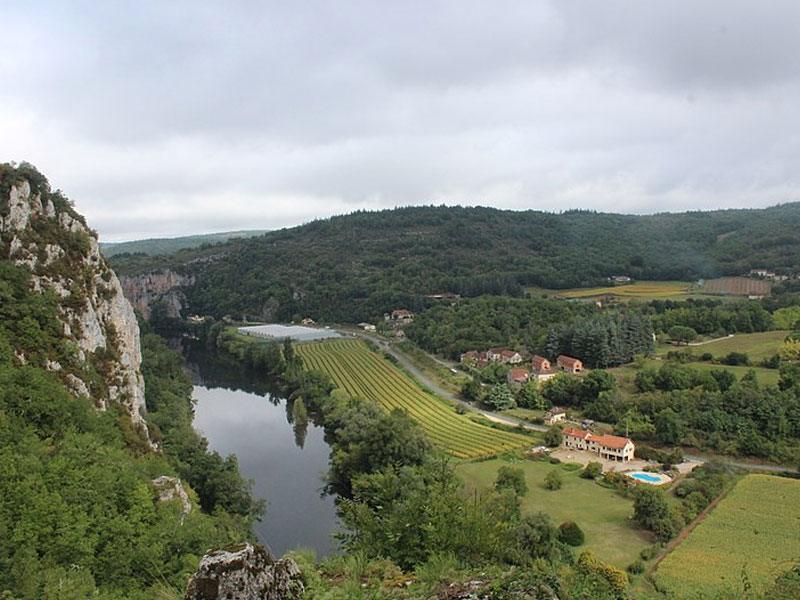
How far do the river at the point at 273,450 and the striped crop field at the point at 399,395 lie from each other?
5899 millimetres

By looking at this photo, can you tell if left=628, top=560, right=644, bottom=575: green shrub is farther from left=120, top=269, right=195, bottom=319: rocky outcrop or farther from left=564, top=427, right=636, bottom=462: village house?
left=120, top=269, right=195, bottom=319: rocky outcrop

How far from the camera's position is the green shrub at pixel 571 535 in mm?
21469

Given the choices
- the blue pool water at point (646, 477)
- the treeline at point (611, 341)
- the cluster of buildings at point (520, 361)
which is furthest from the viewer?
the treeline at point (611, 341)

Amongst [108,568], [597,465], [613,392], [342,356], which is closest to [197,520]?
[108,568]

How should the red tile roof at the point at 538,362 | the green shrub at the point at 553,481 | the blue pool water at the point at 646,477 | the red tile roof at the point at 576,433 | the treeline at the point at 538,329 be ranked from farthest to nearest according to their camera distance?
the treeline at the point at 538,329
the red tile roof at the point at 538,362
the red tile roof at the point at 576,433
the blue pool water at the point at 646,477
the green shrub at the point at 553,481

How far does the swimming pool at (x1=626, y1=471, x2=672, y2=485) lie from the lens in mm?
27766

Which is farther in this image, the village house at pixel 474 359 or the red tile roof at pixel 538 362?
the village house at pixel 474 359

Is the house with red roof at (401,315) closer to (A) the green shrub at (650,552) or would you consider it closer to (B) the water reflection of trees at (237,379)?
(B) the water reflection of trees at (237,379)

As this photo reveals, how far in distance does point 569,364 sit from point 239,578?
4799cm

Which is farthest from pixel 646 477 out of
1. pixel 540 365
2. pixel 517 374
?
pixel 540 365

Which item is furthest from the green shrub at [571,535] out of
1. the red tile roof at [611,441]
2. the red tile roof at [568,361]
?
the red tile roof at [568,361]

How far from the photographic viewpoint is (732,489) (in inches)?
1035

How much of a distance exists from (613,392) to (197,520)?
1291 inches

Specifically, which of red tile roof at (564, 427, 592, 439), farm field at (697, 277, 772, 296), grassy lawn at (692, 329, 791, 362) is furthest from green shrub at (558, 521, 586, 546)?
farm field at (697, 277, 772, 296)
